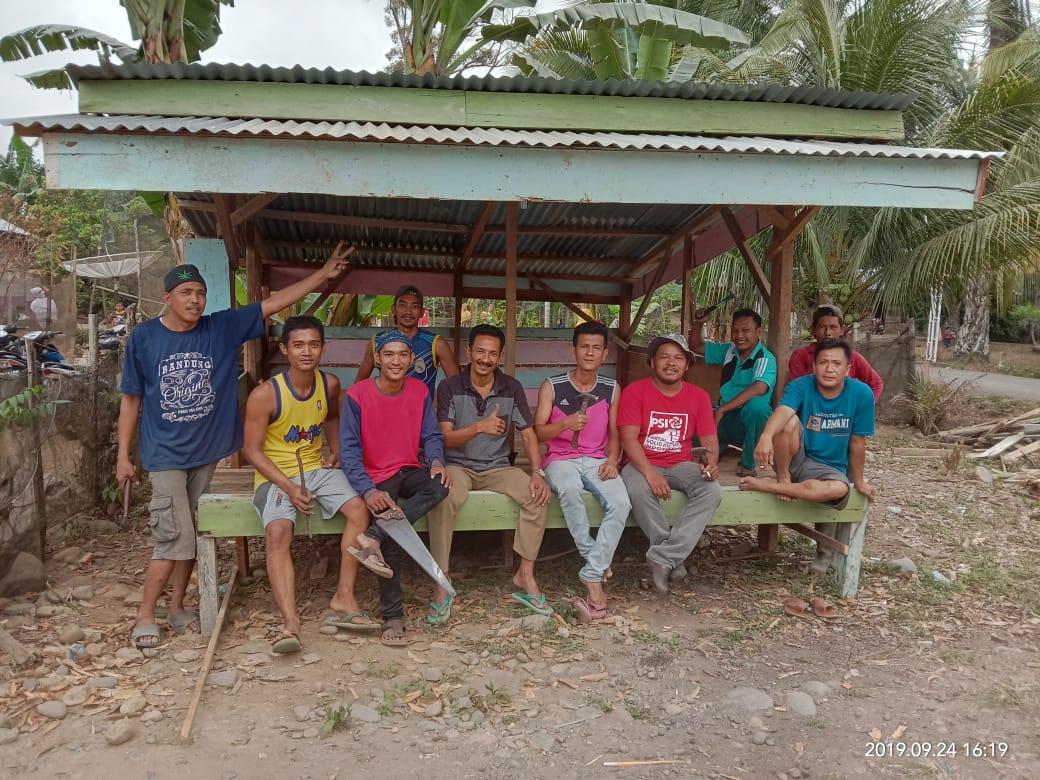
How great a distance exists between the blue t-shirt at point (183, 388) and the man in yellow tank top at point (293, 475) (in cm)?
25

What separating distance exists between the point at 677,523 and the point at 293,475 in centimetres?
225

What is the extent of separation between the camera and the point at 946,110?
10727 millimetres

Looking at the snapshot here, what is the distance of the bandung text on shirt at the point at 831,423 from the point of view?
4414 mm

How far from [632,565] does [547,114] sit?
3058mm

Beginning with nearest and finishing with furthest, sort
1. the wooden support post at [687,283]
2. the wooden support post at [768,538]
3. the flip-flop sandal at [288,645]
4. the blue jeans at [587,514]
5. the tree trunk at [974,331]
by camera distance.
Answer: the flip-flop sandal at [288,645], the blue jeans at [587,514], the wooden support post at [768,538], the wooden support post at [687,283], the tree trunk at [974,331]

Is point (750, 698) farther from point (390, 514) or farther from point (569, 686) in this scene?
point (390, 514)

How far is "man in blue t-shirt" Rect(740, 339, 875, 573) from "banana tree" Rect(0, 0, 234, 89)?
259 inches

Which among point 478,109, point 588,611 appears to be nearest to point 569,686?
point 588,611

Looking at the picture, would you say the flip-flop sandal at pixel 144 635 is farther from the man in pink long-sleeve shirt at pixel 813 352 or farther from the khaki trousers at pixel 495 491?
the man in pink long-sleeve shirt at pixel 813 352

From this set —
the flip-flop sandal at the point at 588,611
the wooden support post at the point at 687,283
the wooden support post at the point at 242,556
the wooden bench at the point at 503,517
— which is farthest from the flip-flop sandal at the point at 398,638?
the wooden support post at the point at 687,283

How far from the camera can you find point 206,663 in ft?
11.4

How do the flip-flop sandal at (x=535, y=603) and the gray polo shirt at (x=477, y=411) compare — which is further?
the gray polo shirt at (x=477, y=411)

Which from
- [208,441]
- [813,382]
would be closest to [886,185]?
[813,382]

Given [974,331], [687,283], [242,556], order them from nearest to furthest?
[242,556] < [687,283] < [974,331]
